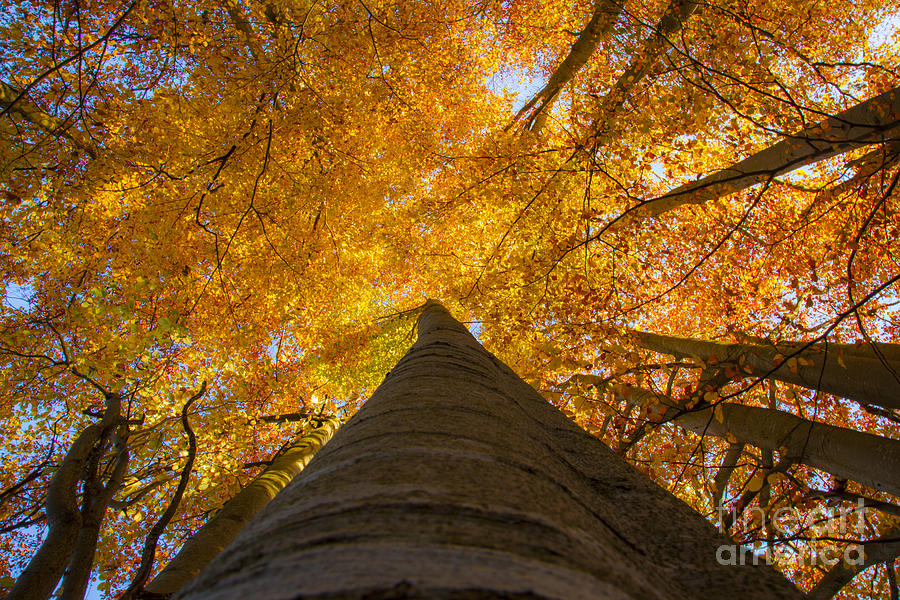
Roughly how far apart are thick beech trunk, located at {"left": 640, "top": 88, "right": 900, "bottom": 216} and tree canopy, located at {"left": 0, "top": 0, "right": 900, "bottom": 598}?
0.04m

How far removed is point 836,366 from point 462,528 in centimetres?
456

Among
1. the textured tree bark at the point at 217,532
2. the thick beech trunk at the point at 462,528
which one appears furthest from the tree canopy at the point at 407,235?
the thick beech trunk at the point at 462,528

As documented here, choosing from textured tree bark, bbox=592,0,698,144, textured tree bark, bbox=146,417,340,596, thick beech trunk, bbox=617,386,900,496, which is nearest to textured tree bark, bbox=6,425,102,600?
textured tree bark, bbox=146,417,340,596

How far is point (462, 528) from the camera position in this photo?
576mm

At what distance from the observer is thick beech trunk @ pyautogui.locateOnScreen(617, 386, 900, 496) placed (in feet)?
10.1

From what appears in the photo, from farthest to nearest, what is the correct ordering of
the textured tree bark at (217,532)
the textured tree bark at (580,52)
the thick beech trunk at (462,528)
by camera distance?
the textured tree bark at (580,52) < the textured tree bark at (217,532) < the thick beech trunk at (462,528)

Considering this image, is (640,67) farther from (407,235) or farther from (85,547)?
(85,547)

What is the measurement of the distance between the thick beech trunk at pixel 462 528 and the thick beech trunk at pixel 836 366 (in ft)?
7.87

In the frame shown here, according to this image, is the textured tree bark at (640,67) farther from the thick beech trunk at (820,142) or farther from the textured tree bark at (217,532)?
the textured tree bark at (217,532)

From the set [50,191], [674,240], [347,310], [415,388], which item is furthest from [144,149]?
[674,240]

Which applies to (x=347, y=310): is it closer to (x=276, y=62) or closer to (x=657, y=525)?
(x=276, y=62)

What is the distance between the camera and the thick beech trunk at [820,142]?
2820 mm

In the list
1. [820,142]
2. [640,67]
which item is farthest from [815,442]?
[640,67]

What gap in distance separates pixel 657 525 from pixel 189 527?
29.3 feet
